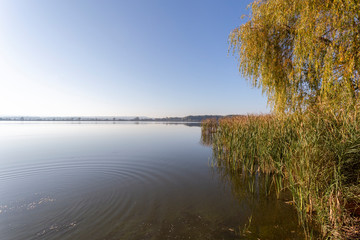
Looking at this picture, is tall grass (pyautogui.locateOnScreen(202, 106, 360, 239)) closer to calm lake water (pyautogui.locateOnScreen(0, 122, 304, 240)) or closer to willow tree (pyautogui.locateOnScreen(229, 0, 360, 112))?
calm lake water (pyautogui.locateOnScreen(0, 122, 304, 240))

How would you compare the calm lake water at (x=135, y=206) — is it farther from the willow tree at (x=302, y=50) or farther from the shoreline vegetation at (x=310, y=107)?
the willow tree at (x=302, y=50)

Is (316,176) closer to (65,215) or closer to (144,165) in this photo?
(65,215)

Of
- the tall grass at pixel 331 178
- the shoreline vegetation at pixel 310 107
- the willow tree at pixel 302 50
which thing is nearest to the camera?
the tall grass at pixel 331 178

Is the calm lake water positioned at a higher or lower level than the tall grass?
lower

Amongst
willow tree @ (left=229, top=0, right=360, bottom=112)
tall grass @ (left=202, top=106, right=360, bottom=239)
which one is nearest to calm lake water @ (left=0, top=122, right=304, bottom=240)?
tall grass @ (left=202, top=106, right=360, bottom=239)

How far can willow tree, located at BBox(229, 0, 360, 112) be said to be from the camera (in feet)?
16.1

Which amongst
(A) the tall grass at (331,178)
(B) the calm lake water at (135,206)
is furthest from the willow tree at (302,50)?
(B) the calm lake water at (135,206)

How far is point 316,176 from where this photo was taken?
3012 millimetres

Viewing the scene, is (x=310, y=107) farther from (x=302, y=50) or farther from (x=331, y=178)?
(x=331, y=178)

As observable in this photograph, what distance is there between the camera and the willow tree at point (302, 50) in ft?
16.1

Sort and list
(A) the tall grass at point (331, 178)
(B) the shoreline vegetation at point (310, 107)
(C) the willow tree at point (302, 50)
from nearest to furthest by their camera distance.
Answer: (A) the tall grass at point (331, 178) → (B) the shoreline vegetation at point (310, 107) → (C) the willow tree at point (302, 50)

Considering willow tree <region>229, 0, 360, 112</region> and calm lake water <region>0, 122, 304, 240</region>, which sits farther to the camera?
willow tree <region>229, 0, 360, 112</region>

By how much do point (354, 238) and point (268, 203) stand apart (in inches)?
71.9

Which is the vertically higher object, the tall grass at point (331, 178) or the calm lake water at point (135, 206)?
the tall grass at point (331, 178)
